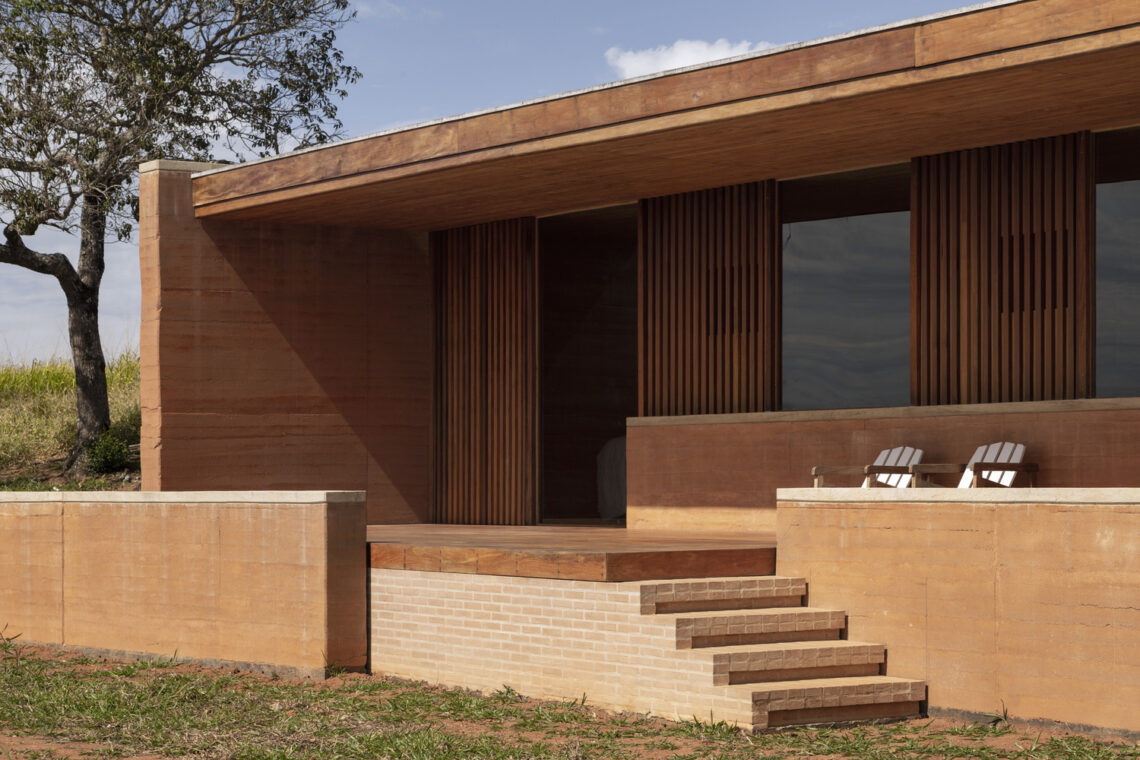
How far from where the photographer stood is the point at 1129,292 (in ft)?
35.0

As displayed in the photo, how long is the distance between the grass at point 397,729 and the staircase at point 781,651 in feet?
0.54

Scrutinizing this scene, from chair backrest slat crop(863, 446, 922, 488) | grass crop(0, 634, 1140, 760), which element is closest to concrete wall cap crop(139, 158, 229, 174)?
grass crop(0, 634, 1140, 760)

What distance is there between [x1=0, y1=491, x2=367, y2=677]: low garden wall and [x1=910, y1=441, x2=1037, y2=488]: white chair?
4.32 m

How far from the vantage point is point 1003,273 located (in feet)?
36.5

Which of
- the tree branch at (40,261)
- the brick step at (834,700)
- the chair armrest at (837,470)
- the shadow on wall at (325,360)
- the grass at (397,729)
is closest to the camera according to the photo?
the grass at (397,729)

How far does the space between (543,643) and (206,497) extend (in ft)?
11.3

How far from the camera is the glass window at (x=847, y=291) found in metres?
12.0

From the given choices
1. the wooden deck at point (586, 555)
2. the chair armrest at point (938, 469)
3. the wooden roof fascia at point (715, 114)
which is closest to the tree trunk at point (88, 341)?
the wooden roof fascia at point (715, 114)

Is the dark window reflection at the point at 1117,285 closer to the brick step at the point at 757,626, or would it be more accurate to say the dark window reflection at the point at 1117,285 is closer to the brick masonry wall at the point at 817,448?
the brick masonry wall at the point at 817,448

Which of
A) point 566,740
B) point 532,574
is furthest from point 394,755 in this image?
point 532,574

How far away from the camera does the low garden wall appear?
10.6 m

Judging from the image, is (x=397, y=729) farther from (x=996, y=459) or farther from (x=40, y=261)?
(x=40, y=261)

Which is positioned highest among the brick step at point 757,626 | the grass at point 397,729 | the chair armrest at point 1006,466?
the chair armrest at point 1006,466

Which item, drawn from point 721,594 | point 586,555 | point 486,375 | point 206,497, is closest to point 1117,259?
point 721,594
